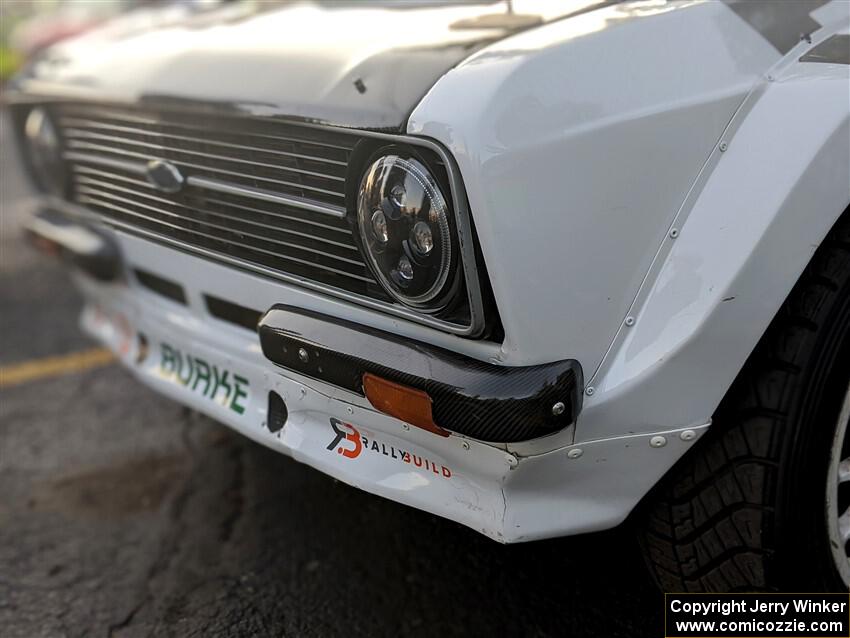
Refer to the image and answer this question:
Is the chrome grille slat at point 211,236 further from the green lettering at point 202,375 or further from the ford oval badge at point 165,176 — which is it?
the green lettering at point 202,375

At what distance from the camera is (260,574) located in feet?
7.75

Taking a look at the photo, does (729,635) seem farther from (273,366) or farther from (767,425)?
(273,366)

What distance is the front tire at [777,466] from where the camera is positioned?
1.66m

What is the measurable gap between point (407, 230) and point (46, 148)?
1.76 m

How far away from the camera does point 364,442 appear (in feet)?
6.28

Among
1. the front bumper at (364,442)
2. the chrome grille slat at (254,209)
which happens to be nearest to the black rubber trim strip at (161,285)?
the front bumper at (364,442)

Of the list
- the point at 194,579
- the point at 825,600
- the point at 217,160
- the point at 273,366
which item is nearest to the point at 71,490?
the point at 194,579

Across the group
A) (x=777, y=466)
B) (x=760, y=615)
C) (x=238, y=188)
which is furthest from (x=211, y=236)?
(x=760, y=615)

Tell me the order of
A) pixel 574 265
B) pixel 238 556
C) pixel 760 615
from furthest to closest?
pixel 238 556 → pixel 760 615 → pixel 574 265

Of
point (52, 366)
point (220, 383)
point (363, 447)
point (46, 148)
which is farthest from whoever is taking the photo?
point (52, 366)

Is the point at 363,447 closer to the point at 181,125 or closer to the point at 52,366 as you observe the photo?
the point at 181,125

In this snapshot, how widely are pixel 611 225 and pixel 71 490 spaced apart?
84.8 inches

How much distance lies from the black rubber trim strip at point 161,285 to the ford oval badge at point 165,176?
295 millimetres

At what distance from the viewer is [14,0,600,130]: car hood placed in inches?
66.5
